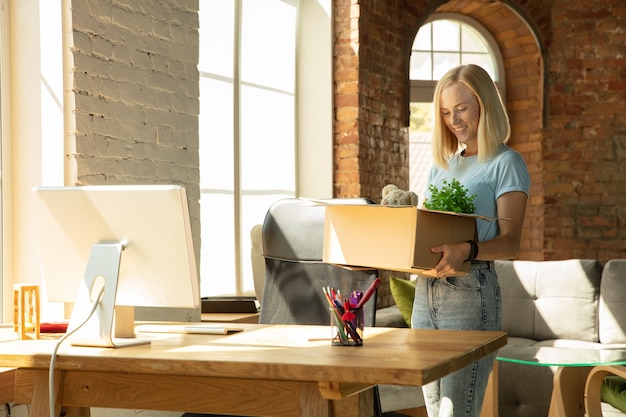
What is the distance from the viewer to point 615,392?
12.8 feet

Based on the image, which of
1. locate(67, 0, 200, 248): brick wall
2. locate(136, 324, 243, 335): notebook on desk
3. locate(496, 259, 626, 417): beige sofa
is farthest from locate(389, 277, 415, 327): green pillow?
locate(136, 324, 243, 335): notebook on desk

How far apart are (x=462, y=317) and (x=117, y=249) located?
3.04 ft

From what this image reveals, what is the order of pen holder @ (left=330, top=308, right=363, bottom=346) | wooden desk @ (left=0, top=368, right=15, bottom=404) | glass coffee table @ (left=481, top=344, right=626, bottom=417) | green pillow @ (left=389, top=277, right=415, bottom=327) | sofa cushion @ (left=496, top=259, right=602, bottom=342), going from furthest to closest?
green pillow @ (left=389, top=277, right=415, bottom=327) < sofa cushion @ (left=496, top=259, right=602, bottom=342) < glass coffee table @ (left=481, top=344, right=626, bottom=417) < wooden desk @ (left=0, top=368, right=15, bottom=404) < pen holder @ (left=330, top=308, right=363, bottom=346)

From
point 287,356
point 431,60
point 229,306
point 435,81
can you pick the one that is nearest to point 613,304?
point 229,306

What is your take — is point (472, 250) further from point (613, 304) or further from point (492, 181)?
point (613, 304)

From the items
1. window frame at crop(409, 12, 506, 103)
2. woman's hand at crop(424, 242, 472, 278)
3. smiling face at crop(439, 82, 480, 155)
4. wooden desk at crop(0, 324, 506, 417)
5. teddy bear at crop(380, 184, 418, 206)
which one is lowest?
wooden desk at crop(0, 324, 506, 417)

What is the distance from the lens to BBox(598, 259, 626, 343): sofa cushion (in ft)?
15.9

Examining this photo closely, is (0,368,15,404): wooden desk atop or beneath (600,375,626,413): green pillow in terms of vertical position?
atop

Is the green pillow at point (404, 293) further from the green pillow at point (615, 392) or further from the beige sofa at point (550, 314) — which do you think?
the green pillow at point (615, 392)

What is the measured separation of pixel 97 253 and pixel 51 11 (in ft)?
4.67

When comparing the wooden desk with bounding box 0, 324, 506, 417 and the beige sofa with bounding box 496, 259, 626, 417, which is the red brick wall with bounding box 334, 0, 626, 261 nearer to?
→ the beige sofa with bounding box 496, 259, 626, 417

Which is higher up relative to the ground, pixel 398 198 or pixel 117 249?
pixel 398 198

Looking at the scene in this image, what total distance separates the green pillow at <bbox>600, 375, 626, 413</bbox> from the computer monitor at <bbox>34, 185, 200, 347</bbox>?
2.32 meters

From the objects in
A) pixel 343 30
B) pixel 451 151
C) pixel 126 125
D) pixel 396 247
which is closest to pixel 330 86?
pixel 343 30
